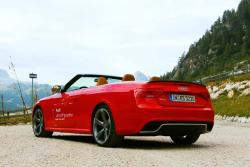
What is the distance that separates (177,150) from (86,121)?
1.99 metres

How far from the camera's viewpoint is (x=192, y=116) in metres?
8.23

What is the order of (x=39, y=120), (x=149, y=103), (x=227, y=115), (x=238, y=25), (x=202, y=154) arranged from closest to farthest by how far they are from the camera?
(x=202, y=154)
(x=149, y=103)
(x=39, y=120)
(x=227, y=115)
(x=238, y=25)

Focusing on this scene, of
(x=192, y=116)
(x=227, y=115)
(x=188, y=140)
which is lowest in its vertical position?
(x=227, y=115)

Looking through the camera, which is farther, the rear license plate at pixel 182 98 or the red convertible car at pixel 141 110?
the rear license plate at pixel 182 98

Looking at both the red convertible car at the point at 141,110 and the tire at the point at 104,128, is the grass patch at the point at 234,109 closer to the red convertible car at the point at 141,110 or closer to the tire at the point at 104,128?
the red convertible car at the point at 141,110

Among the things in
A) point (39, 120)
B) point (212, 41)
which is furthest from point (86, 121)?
point (212, 41)

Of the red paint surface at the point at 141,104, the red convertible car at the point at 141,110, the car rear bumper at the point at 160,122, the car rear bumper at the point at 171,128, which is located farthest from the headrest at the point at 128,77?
the car rear bumper at the point at 171,128

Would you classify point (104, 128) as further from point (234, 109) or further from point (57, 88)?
point (234, 109)

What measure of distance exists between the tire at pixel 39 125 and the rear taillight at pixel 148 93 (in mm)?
3817

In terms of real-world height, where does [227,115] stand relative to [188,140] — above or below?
below

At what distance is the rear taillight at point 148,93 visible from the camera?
313 inches

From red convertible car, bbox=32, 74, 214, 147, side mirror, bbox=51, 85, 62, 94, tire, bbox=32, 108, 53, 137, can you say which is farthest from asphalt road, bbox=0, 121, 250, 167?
tire, bbox=32, 108, 53, 137

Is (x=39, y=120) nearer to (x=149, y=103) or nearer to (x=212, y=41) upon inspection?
(x=149, y=103)

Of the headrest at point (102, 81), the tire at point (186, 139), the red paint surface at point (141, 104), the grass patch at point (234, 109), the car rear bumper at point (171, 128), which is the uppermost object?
the headrest at point (102, 81)
